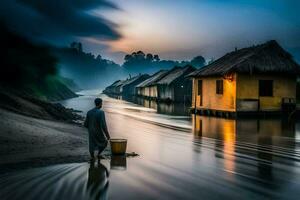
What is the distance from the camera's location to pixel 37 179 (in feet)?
24.7

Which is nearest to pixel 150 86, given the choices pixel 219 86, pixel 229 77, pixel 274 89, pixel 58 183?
pixel 219 86

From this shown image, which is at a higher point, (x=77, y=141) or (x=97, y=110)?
(x=97, y=110)

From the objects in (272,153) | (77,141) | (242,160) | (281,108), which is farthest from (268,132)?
(281,108)

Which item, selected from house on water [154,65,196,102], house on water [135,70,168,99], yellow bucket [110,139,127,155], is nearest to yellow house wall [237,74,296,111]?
yellow bucket [110,139,127,155]

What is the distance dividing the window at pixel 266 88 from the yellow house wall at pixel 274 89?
0.76ft

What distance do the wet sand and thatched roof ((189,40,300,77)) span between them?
15909 mm

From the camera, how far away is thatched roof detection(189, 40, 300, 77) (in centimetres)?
2605

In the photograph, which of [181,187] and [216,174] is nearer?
[181,187]

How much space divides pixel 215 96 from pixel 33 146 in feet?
65.4

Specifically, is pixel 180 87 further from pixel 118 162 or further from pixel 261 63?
pixel 118 162

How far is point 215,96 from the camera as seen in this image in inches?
1145

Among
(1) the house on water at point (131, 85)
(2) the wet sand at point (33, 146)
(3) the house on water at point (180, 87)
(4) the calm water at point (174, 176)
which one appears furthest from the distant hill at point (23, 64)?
(1) the house on water at point (131, 85)

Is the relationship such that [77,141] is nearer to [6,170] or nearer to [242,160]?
[6,170]

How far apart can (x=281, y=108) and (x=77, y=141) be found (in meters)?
19.4
